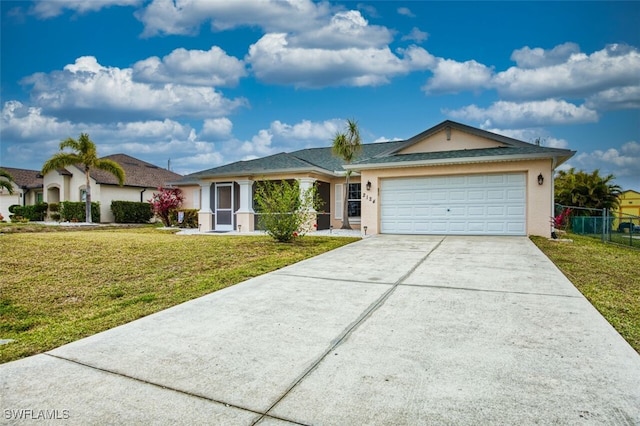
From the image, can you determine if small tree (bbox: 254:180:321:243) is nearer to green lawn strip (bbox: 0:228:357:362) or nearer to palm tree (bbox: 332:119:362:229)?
green lawn strip (bbox: 0:228:357:362)

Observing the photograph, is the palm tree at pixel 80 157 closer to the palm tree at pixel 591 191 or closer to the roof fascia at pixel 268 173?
the roof fascia at pixel 268 173

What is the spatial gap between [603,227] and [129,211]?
26.5 meters

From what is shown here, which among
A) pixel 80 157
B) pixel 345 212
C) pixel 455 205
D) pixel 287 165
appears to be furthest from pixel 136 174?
pixel 455 205

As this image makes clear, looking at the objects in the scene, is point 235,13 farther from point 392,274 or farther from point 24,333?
point 24,333

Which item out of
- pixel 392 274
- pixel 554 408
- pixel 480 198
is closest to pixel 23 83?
pixel 392 274

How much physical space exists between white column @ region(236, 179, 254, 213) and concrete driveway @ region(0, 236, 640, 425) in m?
12.2

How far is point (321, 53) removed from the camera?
16.4 metres

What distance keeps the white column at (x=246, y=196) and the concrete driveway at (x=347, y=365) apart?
A: 1220 centimetres

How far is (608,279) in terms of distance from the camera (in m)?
6.38

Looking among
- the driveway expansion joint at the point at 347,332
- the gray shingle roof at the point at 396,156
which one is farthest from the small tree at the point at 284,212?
the driveway expansion joint at the point at 347,332

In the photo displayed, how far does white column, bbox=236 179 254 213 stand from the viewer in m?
17.3

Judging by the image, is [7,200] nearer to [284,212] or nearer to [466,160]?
[284,212]

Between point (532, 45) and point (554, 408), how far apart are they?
58.8 ft

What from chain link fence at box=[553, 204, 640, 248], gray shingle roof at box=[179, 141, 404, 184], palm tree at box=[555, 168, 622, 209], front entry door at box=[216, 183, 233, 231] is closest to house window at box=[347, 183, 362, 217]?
gray shingle roof at box=[179, 141, 404, 184]
